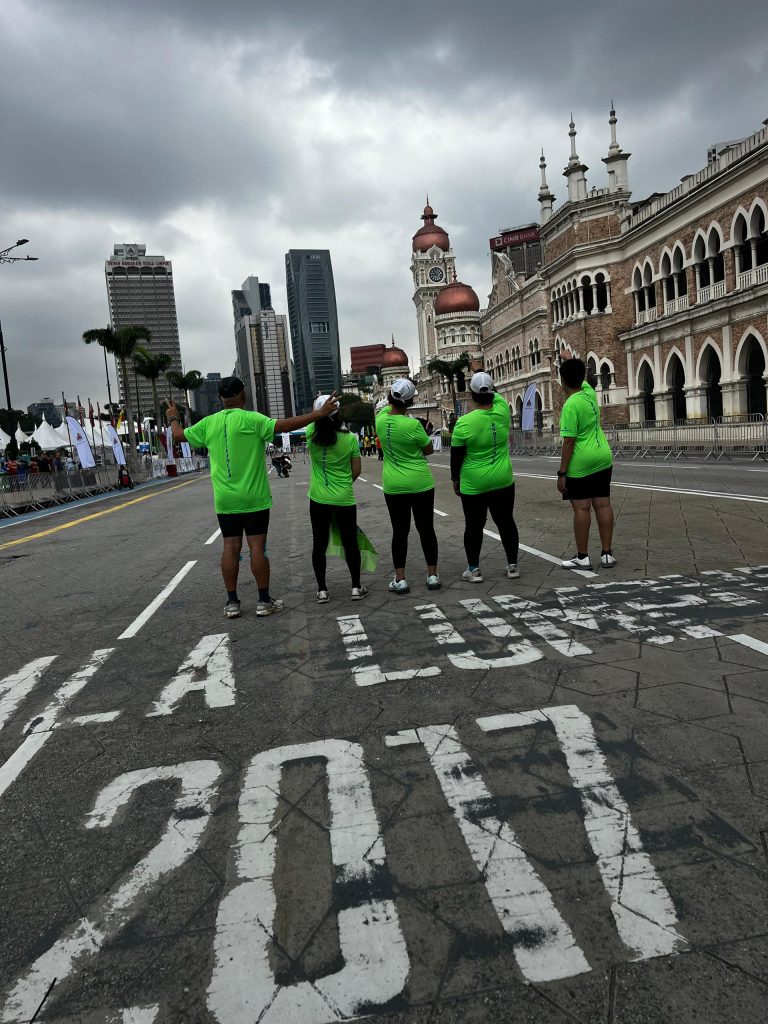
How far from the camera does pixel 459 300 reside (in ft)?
275

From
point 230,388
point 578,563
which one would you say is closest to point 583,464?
point 578,563

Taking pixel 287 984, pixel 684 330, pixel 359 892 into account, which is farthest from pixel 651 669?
pixel 684 330

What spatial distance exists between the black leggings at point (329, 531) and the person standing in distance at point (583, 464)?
2.04m

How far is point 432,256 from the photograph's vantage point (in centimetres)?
11012

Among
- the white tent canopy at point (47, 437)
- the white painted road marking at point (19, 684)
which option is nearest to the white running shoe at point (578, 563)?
the white painted road marking at point (19, 684)

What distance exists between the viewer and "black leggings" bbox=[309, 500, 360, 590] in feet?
19.4

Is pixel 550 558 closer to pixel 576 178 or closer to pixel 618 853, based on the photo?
pixel 618 853

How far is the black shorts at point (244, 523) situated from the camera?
5586 millimetres

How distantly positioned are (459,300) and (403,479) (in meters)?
82.6

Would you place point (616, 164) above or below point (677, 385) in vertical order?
above

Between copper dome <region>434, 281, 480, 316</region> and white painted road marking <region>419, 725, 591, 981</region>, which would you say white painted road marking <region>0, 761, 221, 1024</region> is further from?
copper dome <region>434, 281, 480, 316</region>

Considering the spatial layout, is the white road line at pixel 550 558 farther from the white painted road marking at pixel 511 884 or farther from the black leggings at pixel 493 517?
the white painted road marking at pixel 511 884

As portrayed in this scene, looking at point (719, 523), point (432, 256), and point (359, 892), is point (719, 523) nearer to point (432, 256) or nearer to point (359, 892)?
point (359, 892)

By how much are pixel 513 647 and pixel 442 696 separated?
0.87 metres
